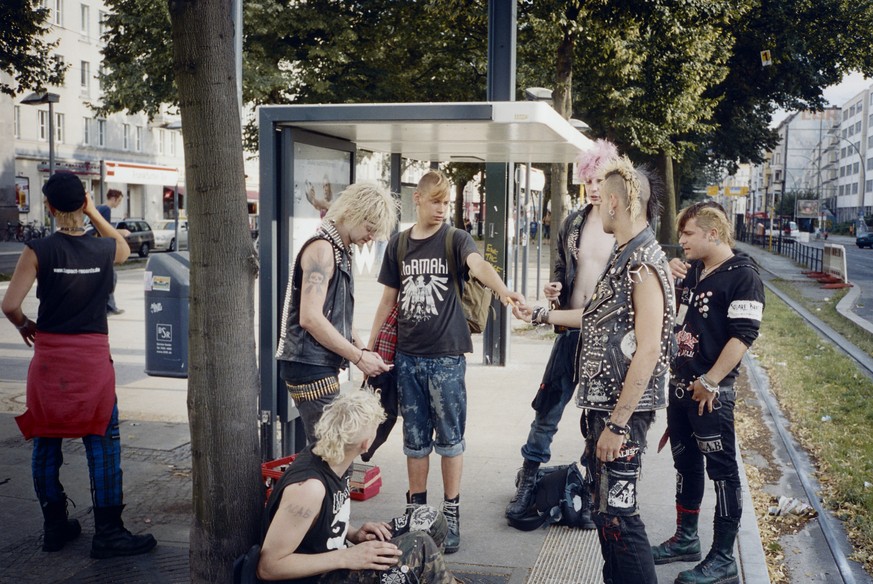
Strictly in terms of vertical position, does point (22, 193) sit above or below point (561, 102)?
below

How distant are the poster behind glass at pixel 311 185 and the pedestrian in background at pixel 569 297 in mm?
1568

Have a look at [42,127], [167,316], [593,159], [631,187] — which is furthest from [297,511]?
[42,127]

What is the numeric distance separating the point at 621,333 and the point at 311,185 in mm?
2638

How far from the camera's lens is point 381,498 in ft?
17.3

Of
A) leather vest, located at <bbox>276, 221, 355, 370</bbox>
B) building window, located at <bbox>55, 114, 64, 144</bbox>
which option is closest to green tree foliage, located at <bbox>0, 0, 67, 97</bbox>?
leather vest, located at <bbox>276, 221, 355, 370</bbox>

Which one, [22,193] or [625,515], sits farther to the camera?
[22,193]

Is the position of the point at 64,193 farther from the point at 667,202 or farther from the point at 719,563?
the point at 667,202

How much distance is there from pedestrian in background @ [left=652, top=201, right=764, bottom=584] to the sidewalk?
0.80 ft

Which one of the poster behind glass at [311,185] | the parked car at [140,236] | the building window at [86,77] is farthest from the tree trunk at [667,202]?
the building window at [86,77]

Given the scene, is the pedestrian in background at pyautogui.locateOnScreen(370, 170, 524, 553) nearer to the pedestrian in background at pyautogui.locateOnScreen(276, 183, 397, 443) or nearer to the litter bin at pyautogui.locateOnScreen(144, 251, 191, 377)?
the pedestrian in background at pyautogui.locateOnScreen(276, 183, 397, 443)

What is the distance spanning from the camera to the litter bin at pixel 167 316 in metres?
6.16

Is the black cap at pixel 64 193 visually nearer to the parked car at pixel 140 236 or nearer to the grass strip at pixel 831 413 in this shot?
the grass strip at pixel 831 413

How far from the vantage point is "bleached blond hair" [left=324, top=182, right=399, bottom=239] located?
4.01 meters

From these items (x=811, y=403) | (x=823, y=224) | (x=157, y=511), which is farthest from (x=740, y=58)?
(x=823, y=224)
